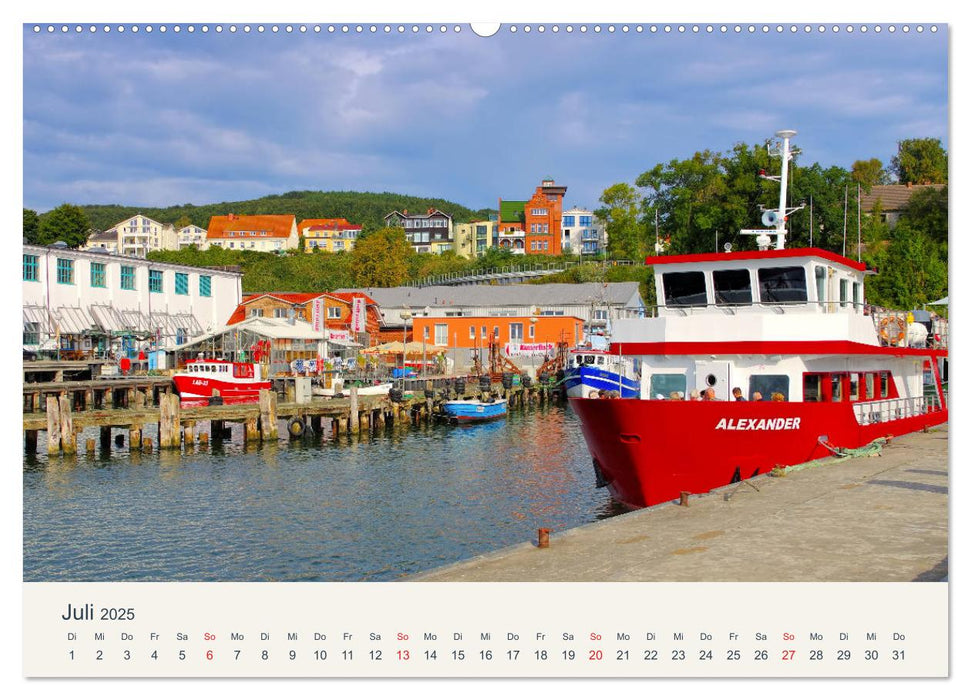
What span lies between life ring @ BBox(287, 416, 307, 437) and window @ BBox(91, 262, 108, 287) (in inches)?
445

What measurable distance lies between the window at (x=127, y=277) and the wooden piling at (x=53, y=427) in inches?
455

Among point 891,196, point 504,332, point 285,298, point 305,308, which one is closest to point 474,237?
point 504,332

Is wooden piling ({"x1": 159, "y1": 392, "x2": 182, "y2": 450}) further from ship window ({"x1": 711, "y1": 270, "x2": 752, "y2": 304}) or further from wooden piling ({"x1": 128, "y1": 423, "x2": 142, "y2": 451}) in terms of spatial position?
ship window ({"x1": 711, "y1": 270, "x2": 752, "y2": 304})

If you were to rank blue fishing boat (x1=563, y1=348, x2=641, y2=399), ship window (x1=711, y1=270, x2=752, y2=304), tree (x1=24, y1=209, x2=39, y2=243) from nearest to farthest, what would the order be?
tree (x1=24, y1=209, x2=39, y2=243) < ship window (x1=711, y1=270, x2=752, y2=304) < blue fishing boat (x1=563, y1=348, x2=641, y2=399)

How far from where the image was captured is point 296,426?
1750 inches

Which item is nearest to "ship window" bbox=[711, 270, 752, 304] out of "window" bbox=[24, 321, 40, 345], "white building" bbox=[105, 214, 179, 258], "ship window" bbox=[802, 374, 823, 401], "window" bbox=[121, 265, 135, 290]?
"ship window" bbox=[802, 374, 823, 401]

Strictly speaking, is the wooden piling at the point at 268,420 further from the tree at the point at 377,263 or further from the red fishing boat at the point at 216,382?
the tree at the point at 377,263

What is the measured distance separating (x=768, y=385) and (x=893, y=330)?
624 centimetres

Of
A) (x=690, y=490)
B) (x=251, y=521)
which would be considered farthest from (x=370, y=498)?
(x=690, y=490)

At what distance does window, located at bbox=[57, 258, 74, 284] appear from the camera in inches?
1650

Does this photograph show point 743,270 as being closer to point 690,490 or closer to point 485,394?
point 690,490

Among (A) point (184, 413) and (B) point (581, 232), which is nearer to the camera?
(A) point (184, 413)

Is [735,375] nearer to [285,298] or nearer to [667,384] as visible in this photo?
[667,384]

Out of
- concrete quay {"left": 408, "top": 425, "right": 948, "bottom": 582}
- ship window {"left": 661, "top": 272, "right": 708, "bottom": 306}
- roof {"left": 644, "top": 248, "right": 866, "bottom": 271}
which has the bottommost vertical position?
concrete quay {"left": 408, "top": 425, "right": 948, "bottom": 582}
